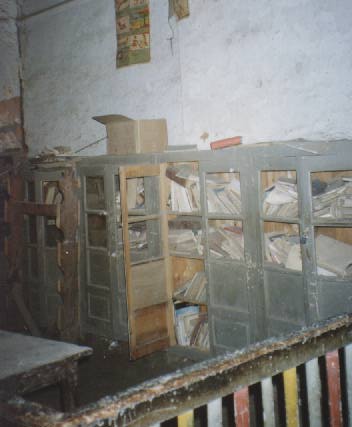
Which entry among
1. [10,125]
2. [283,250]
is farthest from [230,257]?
[10,125]

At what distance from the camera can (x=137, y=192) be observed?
204 inches

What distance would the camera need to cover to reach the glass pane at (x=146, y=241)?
195 inches

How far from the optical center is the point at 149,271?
4.80 meters

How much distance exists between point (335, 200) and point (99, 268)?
2928mm

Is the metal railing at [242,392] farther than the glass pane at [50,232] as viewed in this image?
No

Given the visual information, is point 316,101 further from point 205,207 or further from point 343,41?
point 205,207

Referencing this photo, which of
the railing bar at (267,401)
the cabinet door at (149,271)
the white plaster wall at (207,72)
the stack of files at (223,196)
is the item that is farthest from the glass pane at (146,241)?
the railing bar at (267,401)

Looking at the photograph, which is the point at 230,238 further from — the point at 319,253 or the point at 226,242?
the point at 319,253

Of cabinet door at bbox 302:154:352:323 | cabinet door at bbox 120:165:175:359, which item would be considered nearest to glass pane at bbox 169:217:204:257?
cabinet door at bbox 120:165:175:359

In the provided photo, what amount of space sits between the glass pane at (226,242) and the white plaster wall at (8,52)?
14.1ft

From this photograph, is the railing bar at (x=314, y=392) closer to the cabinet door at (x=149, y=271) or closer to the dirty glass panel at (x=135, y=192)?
the cabinet door at (x=149, y=271)

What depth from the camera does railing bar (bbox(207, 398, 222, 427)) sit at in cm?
127

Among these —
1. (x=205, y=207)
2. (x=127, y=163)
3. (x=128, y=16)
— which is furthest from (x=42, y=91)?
(x=205, y=207)

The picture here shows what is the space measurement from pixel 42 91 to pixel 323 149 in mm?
4710
